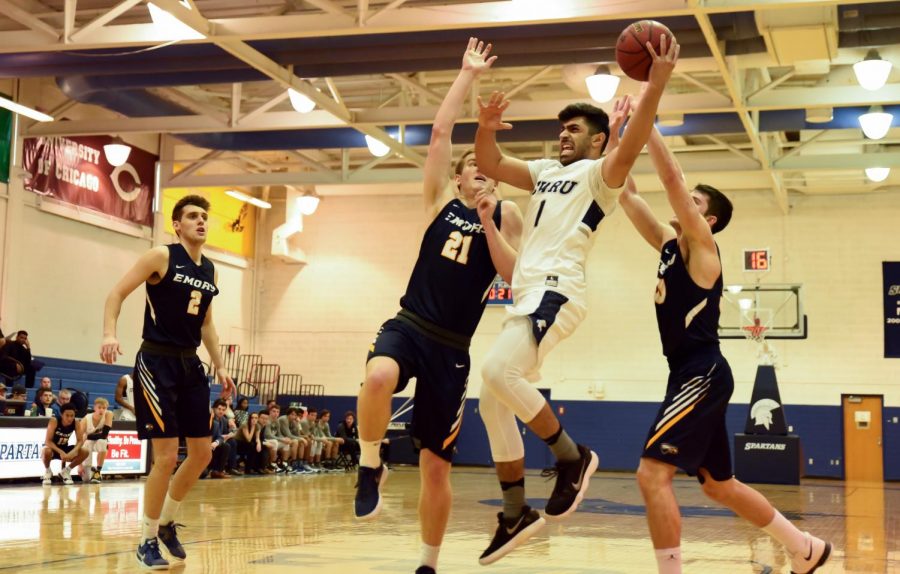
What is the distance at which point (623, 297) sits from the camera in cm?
2628

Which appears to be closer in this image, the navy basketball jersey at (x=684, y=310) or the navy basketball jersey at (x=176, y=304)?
the navy basketball jersey at (x=684, y=310)

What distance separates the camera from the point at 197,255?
22.1 ft

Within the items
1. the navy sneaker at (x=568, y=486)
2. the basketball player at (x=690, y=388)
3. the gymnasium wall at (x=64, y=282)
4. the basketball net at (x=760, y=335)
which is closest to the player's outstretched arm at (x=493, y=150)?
the basketball player at (x=690, y=388)

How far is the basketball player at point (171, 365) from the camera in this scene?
6.28 meters

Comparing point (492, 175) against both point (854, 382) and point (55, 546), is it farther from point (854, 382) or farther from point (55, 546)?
point (854, 382)

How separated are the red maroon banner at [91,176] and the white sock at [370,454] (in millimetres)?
17527

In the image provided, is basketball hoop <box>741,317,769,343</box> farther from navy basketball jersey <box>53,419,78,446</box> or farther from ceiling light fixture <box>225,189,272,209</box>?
navy basketball jersey <box>53,419,78,446</box>

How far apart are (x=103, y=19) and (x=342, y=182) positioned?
10.00 m

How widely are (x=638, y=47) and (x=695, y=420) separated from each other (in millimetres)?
1761

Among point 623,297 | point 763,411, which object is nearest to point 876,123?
point 763,411

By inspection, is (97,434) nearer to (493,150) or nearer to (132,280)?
(132,280)

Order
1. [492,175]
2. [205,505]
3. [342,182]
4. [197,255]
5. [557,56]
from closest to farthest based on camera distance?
1. [492,175]
2. [197,255]
3. [205,505]
4. [557,56]
5. [342,182]

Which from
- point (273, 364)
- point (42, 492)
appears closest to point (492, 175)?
point (42, 492)

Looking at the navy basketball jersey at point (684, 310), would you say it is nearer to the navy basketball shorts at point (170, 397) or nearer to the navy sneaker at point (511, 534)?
the navy sneaker at point (511, 534)
